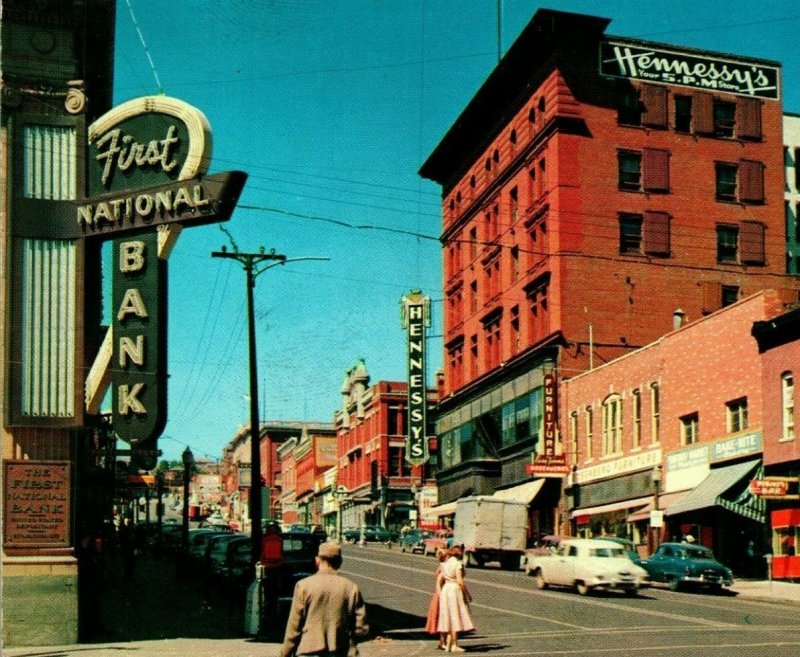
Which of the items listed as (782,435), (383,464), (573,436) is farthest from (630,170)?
(383,464)

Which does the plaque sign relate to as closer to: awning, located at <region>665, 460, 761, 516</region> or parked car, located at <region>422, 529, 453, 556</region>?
awning, located at <region>665, 460, 761, 516</region>

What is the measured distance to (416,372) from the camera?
78312 mm

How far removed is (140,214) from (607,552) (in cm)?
1814

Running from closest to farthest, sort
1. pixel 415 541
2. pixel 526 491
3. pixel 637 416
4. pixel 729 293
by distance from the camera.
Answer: pixel 637 416
pixel 729 293
pixel 526 491
pixel 415 541

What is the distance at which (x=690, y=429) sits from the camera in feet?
162

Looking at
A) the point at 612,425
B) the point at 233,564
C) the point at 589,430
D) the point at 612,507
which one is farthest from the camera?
the point at 589,430

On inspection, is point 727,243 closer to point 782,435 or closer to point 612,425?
point 612,425

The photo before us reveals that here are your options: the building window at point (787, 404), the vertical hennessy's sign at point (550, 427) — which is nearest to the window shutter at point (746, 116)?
the vertical hennessy's sign at point (550, 427)

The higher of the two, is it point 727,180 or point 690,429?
point 727,180

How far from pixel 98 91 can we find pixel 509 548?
93.1ft

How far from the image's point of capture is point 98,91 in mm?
30172

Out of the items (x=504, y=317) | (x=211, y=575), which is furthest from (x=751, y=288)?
(x=211, y=575)

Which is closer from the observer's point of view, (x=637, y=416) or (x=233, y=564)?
(x=233, y=564)

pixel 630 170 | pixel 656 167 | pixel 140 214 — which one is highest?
pixel 656 167
